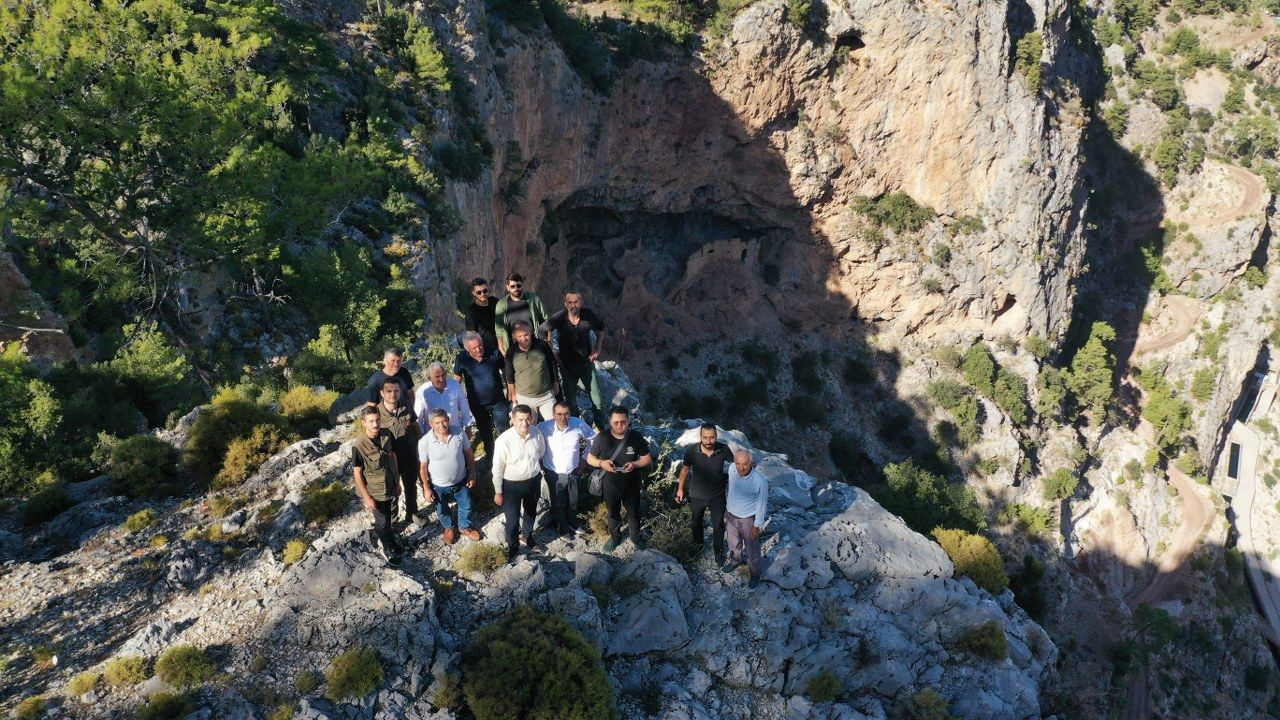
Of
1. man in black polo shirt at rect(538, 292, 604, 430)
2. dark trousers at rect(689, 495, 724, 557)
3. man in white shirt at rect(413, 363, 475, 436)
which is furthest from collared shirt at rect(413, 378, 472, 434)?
dark trousers at rect(689, 495, 724, 557)

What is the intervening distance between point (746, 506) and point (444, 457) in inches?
166

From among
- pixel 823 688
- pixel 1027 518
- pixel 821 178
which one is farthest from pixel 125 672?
pixel 1027 518

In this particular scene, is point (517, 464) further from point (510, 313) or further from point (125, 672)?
point (125, 672)

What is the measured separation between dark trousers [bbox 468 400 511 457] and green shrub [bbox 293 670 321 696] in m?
3.96

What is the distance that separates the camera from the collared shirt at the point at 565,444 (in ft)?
28.8

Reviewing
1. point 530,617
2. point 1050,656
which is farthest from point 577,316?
point 1050,656

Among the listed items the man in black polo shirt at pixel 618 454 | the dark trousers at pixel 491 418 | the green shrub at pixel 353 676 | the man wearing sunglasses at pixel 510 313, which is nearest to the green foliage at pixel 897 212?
the man wearing sunglasses at pixel 510 313

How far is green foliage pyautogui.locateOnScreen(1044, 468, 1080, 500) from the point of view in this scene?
4088 centimetres

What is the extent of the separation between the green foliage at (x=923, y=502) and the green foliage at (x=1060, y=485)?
766 cm

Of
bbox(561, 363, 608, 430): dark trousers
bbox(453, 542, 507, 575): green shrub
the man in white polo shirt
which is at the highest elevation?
bbox(561, 363, 608, 430): dark trousers

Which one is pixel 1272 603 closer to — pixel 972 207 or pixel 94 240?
pixel 972 207

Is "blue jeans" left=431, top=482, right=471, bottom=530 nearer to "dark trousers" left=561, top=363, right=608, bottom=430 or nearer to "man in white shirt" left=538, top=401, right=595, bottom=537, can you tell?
"man in white shirt" left=538, top=401, right=595, bottom=537

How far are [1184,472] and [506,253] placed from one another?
54102 mm

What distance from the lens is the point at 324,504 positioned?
9.95m
